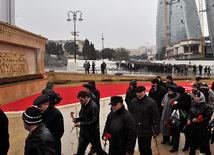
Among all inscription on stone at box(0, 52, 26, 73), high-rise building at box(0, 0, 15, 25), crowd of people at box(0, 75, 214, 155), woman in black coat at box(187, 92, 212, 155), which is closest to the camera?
crowd of people at box(0, 75, 214, 155)

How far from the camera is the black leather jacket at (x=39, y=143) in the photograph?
2453mm

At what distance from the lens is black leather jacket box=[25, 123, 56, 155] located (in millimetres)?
2453

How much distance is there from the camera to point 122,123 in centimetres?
367

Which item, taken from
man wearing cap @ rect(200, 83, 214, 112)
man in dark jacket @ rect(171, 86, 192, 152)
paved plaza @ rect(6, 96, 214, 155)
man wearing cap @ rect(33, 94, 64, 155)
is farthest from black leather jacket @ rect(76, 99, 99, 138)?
man wearing cap @ rect(200, 83, 214, 112)

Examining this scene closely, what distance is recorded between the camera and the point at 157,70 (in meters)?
31.6

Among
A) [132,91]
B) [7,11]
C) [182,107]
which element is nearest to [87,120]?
[132,91]

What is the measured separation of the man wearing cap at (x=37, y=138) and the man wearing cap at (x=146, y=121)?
7.58ft

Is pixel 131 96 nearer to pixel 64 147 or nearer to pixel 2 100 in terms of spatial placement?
pixel 64 147

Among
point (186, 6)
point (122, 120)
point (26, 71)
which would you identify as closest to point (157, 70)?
point (26, 71)

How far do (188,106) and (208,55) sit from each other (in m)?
78.3

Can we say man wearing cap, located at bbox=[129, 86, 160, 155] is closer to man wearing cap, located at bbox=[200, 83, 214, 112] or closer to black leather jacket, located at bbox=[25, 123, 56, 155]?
black leather jacket, located at bbox=[25, 123, 56, 155]

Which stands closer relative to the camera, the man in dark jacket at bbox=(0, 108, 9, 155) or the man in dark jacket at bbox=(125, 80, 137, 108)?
the man in dark jacket at bbox=(0, 108, 9, 155)

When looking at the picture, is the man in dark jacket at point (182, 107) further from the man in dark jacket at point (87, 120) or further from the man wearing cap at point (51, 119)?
the man wearing cap at point (51, 119)

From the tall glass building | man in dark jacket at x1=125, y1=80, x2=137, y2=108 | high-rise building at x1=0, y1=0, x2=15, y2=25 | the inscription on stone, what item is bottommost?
man in dark jacket at x1=125, y1=80, x2=137, y2=108
